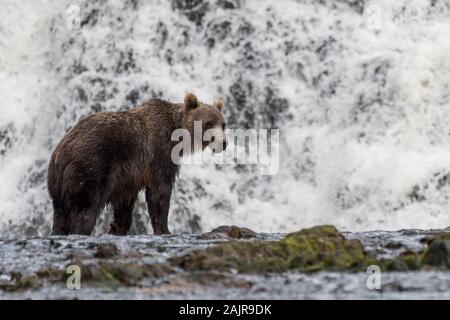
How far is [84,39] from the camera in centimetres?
2389

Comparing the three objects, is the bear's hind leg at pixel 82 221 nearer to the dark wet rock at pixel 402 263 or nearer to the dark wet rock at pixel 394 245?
the dark wet rock at pixel 394 245

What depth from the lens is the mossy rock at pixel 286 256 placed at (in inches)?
392

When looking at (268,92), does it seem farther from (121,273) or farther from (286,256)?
(121,273)

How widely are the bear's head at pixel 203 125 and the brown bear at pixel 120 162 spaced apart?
13 mm

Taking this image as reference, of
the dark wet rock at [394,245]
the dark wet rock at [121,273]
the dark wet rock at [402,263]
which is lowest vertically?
the dark wet rock at [121,273]

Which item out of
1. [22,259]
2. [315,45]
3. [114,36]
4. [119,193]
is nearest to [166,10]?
[114,36]

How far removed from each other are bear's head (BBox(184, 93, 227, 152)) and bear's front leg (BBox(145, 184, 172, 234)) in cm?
87

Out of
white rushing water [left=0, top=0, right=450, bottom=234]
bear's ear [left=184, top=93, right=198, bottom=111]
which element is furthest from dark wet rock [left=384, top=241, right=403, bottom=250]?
white rushing water [left=0, top=0, right=450, bottom=234]

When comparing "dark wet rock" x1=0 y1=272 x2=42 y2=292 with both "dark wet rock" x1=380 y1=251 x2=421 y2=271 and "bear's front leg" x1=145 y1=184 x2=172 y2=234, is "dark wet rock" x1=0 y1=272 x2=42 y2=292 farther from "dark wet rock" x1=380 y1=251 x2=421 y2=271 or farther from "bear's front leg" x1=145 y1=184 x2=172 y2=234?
"bear's front leg" x1=145 y1=184 x2=172 y2=234

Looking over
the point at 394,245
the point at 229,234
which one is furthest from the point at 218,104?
the point at 394,245

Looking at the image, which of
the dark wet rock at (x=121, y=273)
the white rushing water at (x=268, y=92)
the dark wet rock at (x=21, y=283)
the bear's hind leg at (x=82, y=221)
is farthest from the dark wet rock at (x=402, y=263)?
the white rushing water at (x=268, y=92)

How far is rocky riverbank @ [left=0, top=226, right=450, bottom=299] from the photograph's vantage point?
9.20 meters

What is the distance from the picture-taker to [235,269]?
32.4 ft
